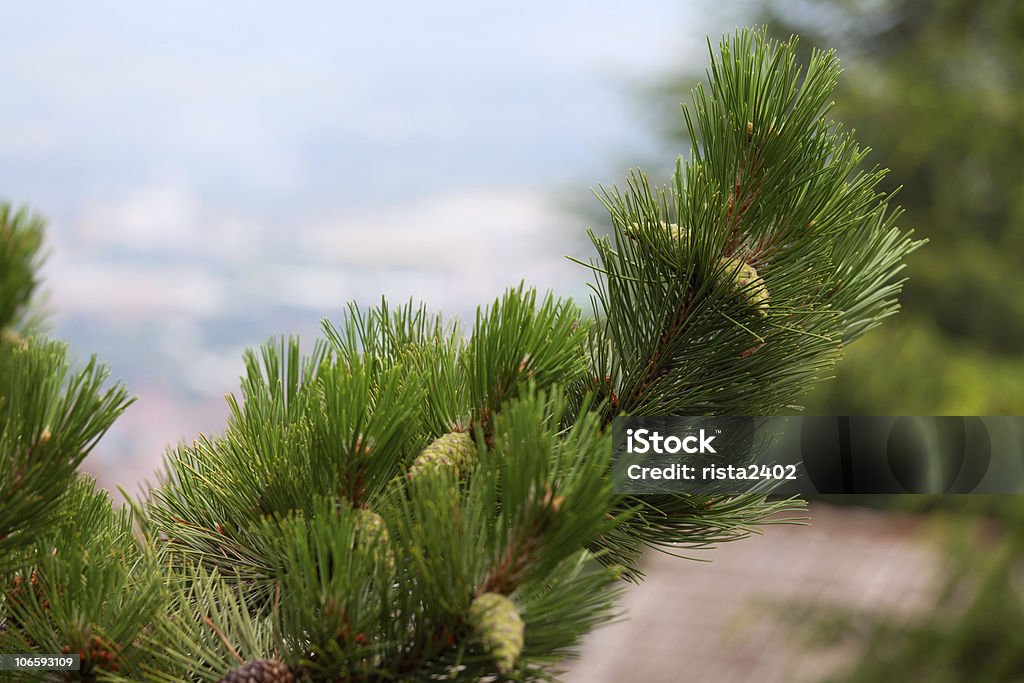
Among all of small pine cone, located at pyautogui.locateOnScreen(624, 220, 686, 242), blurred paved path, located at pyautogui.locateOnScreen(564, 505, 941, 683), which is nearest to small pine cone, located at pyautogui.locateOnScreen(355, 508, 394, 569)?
small pine cone, located at pyautogui.locateOnScreen(624, 220, 686, 242)

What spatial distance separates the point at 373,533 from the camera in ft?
1.29

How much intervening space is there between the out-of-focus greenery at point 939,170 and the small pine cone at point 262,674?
3824 millimetres

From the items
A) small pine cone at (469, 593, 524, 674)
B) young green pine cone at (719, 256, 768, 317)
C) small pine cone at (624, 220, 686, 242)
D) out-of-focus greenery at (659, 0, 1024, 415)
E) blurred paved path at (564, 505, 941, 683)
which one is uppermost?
out-of-focus greenery at (659, 0, 1024, 415)

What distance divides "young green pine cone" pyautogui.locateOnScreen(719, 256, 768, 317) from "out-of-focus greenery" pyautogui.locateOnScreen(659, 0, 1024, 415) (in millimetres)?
3633

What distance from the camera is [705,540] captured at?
518 millimetres

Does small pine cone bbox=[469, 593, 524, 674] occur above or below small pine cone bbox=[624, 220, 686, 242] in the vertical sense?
below

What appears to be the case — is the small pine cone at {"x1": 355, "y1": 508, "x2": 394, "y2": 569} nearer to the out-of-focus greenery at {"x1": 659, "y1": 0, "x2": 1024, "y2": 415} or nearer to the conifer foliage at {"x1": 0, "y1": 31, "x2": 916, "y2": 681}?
the conifer foliage at {"x1": 0, "y1": 31, "x2": 916, "y2": 681}

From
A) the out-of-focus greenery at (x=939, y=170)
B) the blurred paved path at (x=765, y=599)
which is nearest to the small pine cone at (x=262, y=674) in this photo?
the blurred paved path at (x=765, y=599)

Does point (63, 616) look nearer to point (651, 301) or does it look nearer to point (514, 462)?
point (514, 462)

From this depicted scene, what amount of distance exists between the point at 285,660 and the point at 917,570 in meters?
4.19

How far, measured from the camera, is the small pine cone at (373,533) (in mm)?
377

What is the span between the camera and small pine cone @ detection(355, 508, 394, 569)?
38cm

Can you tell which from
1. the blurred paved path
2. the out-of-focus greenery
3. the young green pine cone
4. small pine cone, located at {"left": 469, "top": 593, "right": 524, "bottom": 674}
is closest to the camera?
small pine cone, located at {"left": 469, "top": 593, "right": 524, "bottom": 674}

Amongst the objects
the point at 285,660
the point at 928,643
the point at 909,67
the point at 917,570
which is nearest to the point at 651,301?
the point at 285,660
